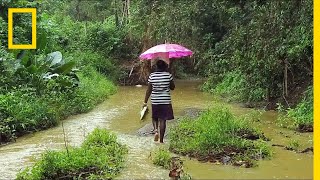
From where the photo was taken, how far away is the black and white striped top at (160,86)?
7.40 metres

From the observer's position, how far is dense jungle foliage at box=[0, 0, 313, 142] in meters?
9.83

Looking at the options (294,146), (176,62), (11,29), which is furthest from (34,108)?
(176,62)

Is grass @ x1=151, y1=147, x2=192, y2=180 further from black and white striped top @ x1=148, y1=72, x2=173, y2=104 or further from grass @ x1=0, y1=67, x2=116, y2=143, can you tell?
grass @ x1=0, y1=67, x2=116, y2=143

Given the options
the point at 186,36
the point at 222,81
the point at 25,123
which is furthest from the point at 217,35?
the point at 25,123

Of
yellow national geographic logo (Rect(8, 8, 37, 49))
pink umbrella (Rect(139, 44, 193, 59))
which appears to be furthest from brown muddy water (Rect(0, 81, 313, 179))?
yellow national geographic logo (Rect(8, 8, 37, 49))

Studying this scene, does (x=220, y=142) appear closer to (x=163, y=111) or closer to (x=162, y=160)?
(x=162, y=160)

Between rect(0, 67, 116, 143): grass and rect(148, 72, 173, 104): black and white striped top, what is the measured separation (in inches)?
115

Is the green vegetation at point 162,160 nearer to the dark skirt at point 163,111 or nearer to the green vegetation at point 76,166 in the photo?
the green vegetation at point 76,166

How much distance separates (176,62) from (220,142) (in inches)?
598

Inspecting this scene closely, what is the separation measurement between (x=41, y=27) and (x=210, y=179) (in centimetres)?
1109

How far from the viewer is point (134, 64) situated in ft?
67.6

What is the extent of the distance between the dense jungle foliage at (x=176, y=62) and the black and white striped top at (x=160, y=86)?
9.64ft

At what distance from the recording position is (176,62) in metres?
21.6

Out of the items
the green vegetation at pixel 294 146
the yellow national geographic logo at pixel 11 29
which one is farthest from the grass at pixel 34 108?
the green vegetation at pixel 294 146
